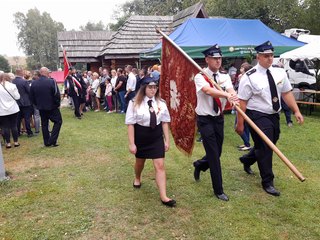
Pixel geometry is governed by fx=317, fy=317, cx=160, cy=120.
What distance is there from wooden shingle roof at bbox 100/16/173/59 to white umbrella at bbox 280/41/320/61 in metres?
7.10

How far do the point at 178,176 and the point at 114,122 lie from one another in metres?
Result: 6.19

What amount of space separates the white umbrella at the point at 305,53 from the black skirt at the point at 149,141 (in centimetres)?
924

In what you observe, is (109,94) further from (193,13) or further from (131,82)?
(193,13)

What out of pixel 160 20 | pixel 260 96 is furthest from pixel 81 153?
pixel 160 20

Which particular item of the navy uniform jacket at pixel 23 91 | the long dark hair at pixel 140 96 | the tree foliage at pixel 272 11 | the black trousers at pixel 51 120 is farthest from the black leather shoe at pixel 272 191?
the tree foliage at pixel 272 11

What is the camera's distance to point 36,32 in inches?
2635

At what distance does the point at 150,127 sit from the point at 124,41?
14675mm

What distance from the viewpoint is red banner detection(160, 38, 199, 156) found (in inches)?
181

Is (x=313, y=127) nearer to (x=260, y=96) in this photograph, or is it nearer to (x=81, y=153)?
(x=260, y=96)

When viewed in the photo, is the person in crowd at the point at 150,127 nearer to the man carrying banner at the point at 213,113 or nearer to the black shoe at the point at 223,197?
the man carrying banner at the point at 213,113

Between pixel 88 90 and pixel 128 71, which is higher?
pixel 128 71

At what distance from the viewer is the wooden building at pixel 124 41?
17828 mm

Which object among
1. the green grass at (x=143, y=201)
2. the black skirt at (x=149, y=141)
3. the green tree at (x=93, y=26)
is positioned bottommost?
the green grass at (x=143, y=201)

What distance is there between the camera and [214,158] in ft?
14.6
